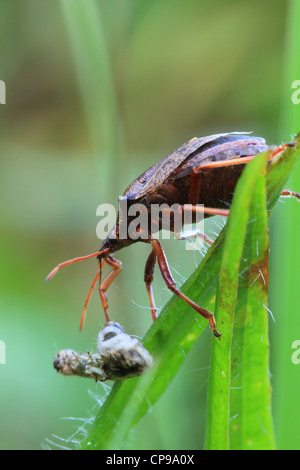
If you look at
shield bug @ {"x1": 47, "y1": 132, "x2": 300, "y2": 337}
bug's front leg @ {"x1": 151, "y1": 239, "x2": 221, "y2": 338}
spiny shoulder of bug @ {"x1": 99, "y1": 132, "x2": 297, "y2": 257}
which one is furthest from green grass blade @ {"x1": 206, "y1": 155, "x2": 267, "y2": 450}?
spiny shoulder of bug @ {"x1": 99, "y1": 132, "x2": 297, "y2": 257}

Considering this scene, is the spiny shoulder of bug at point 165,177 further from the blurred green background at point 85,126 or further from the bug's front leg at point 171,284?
the blurred green background at point 85,126

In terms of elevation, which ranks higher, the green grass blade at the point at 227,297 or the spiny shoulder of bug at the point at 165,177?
the spiny shoulder of bug at the point at 165,177

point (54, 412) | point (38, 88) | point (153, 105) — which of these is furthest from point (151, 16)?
point (54, 412)

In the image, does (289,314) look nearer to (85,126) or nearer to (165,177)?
(165,177)

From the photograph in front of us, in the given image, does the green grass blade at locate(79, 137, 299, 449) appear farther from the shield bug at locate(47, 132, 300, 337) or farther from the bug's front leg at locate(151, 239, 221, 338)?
Result: the shield bug at locate(47, 132, 300, 337)

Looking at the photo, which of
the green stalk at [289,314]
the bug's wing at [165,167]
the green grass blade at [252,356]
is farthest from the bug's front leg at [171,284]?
the green stalk at [289,314]

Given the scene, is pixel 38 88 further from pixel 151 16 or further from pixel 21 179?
pixel 151 16

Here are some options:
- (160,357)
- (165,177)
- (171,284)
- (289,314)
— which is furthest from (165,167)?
(160,357)
